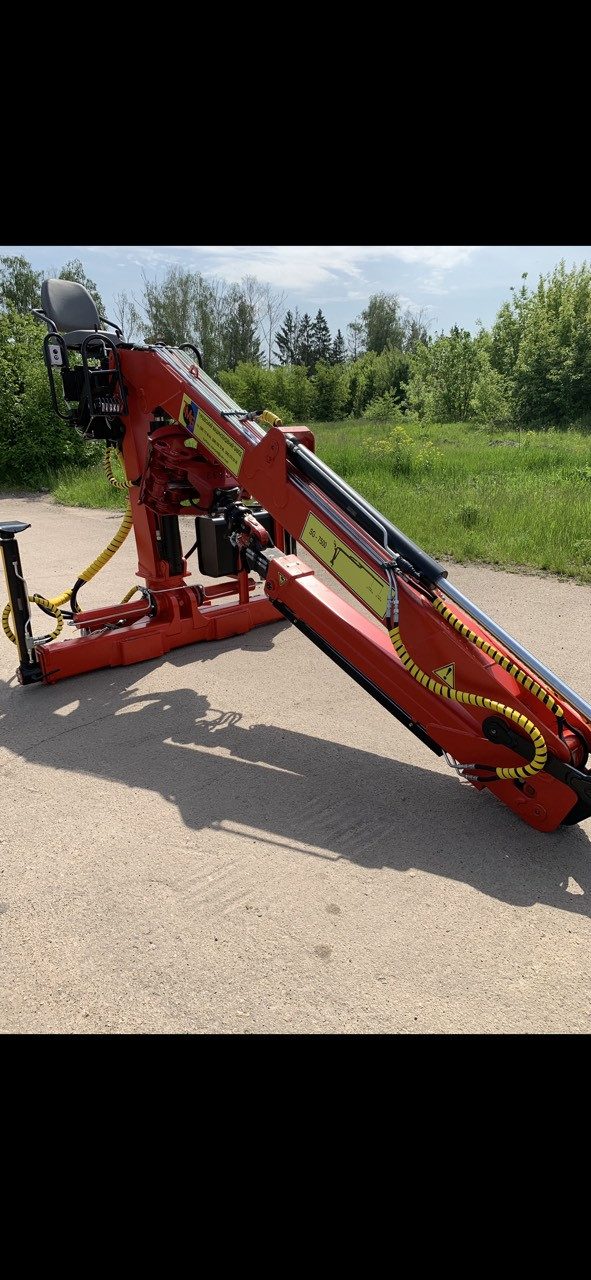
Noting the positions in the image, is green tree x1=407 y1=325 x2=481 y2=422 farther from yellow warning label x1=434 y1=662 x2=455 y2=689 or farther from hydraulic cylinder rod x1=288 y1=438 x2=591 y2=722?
yellow warning label x1=434 y1=662 x2=455 y2=689

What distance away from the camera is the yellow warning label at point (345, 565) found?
10.6 ft

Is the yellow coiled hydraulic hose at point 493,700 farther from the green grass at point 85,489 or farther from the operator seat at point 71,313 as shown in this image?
the green grass at point 85,489

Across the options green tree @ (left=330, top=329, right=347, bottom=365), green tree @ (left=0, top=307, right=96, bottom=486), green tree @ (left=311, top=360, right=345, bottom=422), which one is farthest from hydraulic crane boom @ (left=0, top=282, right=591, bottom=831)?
green tree @ (left=330, top=329, right=347, bottom=365)

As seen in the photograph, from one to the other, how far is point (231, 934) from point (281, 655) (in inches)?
112

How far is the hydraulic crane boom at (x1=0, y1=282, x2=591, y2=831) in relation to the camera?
2982 millimetres

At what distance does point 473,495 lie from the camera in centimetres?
973

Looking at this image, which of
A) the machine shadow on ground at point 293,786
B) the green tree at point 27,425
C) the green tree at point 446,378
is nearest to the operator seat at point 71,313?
the machine shadow on ground at point 293,786

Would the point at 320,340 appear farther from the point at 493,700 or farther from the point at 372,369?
the point at 493,700

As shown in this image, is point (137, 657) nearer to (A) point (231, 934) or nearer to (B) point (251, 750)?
(B) point (251, 750)

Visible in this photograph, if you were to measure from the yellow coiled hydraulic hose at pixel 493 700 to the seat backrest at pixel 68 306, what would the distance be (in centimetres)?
341

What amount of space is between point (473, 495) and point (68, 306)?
6313mm

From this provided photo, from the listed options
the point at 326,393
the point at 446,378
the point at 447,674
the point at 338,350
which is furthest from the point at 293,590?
the point at 338,350

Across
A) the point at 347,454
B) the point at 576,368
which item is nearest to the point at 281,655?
the point at 347,454

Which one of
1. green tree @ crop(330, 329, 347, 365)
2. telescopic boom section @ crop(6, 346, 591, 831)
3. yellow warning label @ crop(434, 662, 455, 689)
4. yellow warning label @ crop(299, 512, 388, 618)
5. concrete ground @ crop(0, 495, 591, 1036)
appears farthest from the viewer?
green tree @ crop(330, 329, 347, 365)
